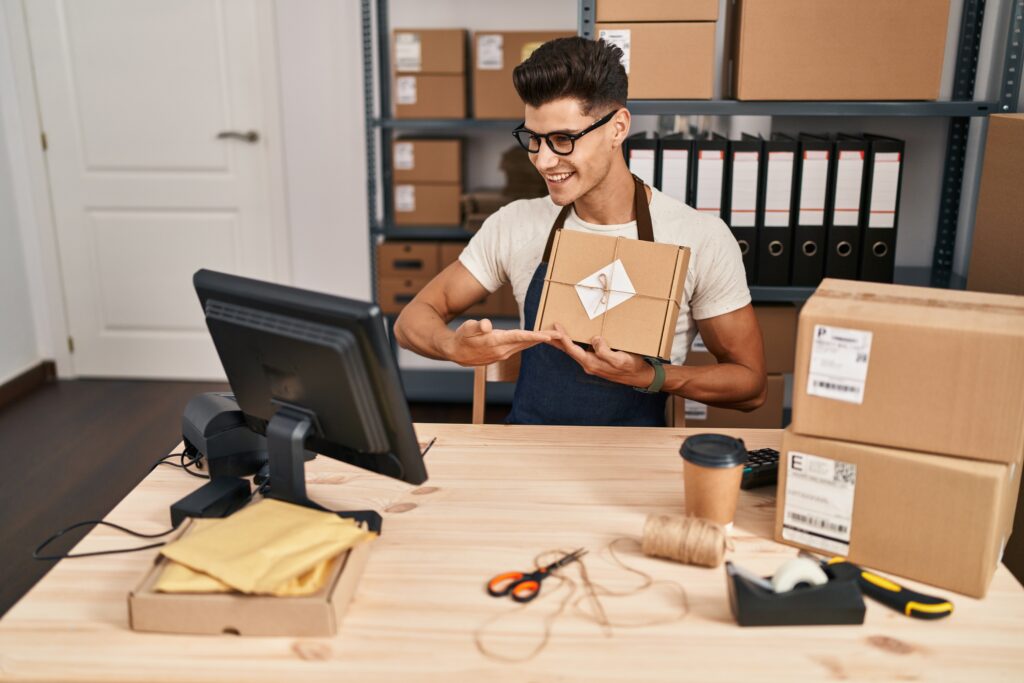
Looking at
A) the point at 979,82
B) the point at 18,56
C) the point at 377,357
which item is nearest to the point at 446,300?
the point at 377,357

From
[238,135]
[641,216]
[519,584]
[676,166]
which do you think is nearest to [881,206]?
[676,166]

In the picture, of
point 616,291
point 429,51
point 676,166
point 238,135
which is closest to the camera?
point 616,291

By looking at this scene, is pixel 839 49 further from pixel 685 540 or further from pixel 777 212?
pixel 685 540

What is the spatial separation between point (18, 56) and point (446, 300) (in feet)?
8.64

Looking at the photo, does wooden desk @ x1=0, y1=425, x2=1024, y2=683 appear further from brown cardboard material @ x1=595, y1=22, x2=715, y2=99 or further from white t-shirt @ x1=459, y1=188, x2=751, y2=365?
brown cardboard material @ x1=595, y1=22, x2=715, y2=99

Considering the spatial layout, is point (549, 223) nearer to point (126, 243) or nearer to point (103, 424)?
point (103, 424)

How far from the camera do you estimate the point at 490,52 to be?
3111 mm

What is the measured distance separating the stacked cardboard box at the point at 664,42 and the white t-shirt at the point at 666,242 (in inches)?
20.5

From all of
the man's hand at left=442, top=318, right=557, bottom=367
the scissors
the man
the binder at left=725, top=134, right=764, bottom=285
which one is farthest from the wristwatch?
the binder at left=725, top=134, right=764, bottom=285

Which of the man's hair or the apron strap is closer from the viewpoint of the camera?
the man's hair

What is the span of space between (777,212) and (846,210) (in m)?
0.18

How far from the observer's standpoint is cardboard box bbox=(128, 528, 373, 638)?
993mm

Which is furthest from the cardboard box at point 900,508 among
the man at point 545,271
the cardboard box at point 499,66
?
the cardboard box at point 499,66

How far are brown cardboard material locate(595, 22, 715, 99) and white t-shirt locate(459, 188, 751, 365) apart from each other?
52 centimetres
